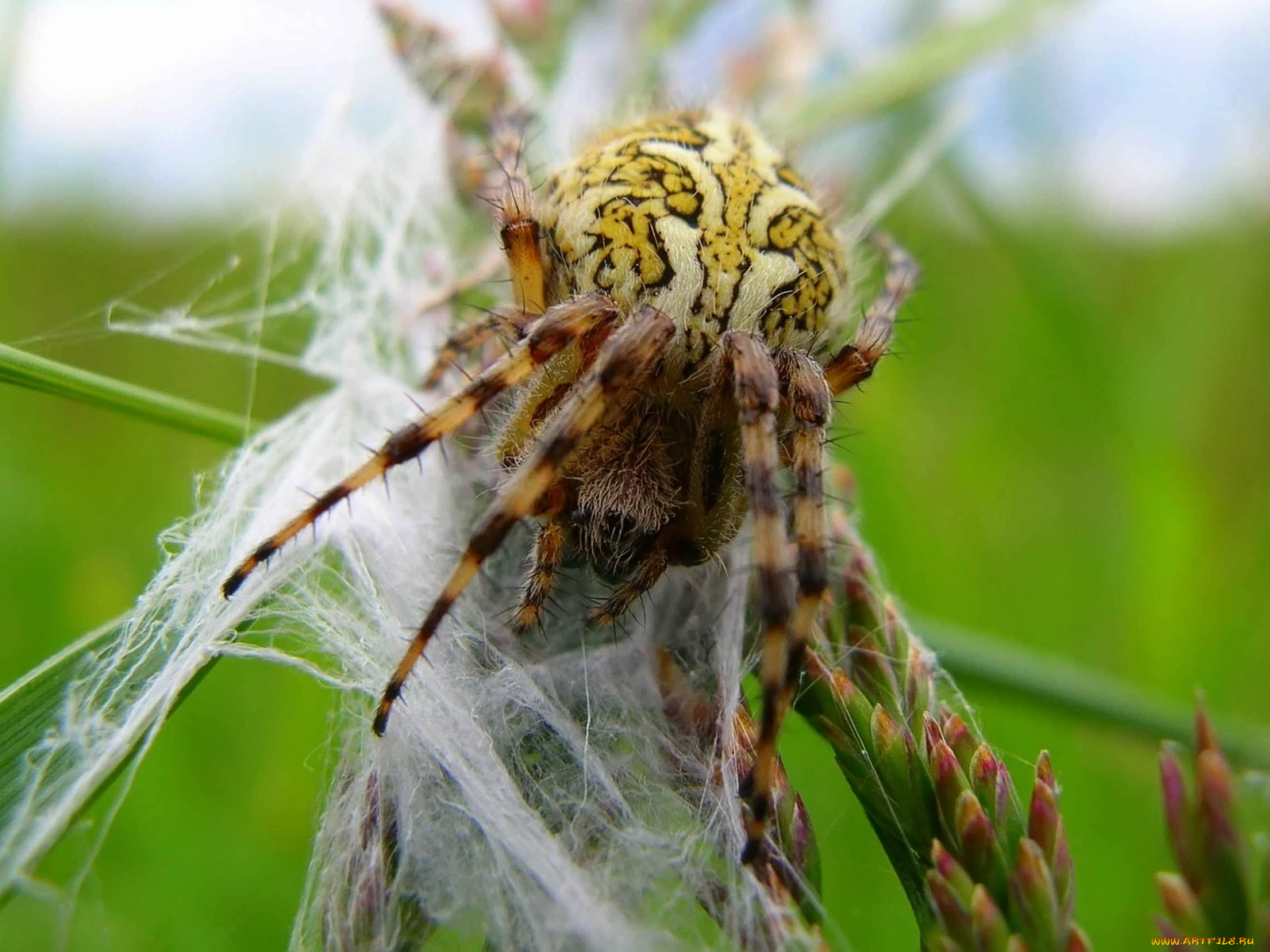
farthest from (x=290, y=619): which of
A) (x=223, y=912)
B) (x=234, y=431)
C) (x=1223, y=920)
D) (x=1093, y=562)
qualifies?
(x=1093, y=562)

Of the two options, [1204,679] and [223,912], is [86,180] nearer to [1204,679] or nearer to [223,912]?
[223,912]

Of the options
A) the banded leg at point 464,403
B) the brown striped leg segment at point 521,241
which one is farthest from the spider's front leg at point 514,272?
the banded leg at point 464,403

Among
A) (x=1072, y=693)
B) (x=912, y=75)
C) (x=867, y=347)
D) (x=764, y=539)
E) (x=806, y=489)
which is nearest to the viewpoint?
(x=764, y=539)

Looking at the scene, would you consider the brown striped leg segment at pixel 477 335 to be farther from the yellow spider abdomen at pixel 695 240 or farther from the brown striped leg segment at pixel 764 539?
the brown striped leg segment at pixel 764 539

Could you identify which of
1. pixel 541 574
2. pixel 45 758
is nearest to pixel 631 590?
pixel 541 574

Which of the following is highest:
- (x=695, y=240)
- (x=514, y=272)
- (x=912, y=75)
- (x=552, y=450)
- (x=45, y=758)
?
(x=912, y=75)

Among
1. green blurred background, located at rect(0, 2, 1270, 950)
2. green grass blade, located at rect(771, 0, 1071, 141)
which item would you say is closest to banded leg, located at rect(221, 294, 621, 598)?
green blurred background, located at rect(0, 2, 1270, 950)

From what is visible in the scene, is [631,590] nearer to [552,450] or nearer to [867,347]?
[552,450]
